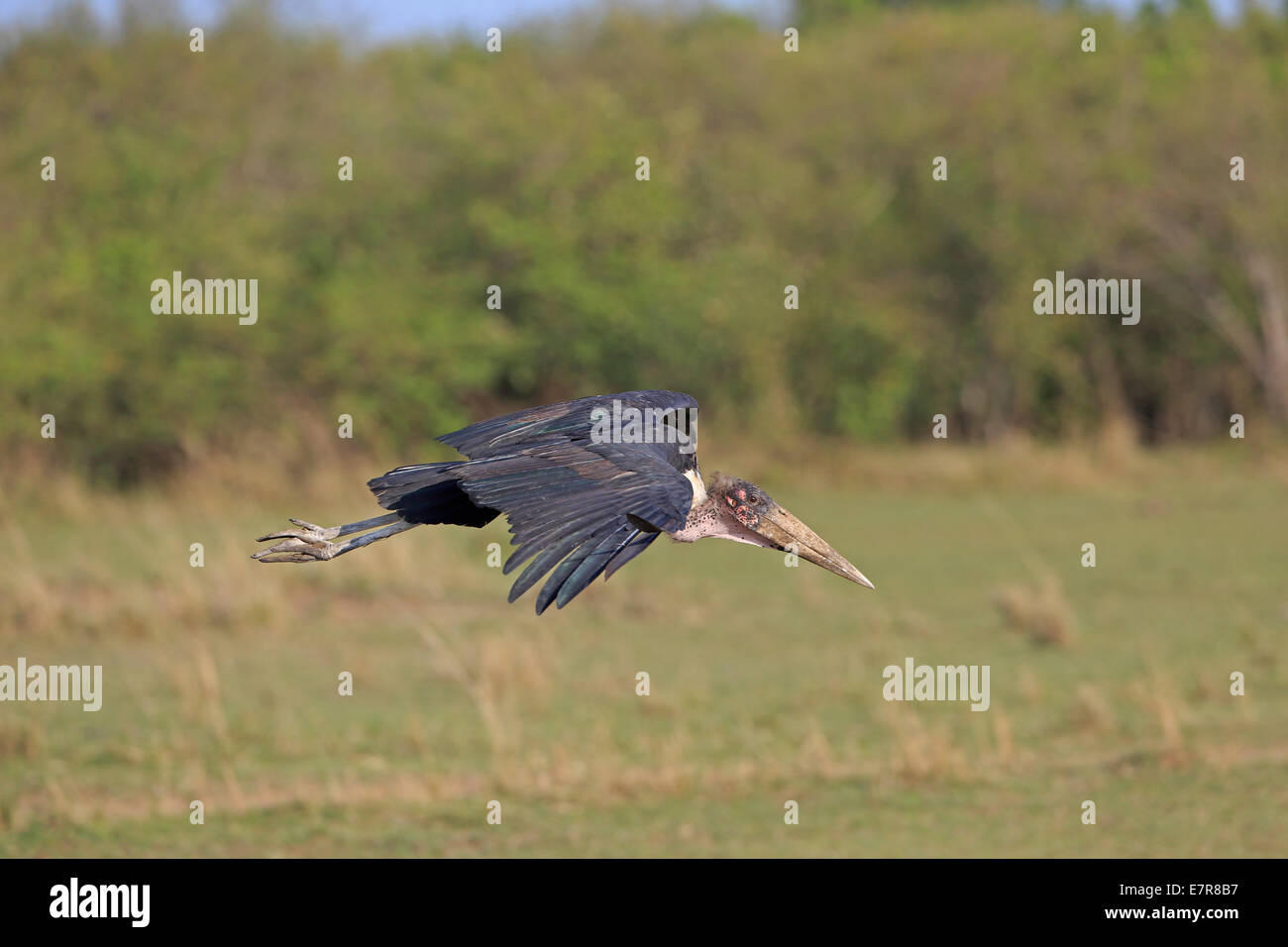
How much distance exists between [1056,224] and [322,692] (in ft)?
50.8

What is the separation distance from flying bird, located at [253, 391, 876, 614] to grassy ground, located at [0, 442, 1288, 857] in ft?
11.8

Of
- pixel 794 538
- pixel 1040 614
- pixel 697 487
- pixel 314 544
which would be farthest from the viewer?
pixel 1040 614

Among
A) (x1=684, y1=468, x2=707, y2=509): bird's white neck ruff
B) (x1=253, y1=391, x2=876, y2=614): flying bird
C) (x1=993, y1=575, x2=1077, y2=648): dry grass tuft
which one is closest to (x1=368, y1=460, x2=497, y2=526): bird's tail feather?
(x1=253, y1=391, x2=876, y2=614): flying bird

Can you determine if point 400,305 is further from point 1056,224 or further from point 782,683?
point 782,683

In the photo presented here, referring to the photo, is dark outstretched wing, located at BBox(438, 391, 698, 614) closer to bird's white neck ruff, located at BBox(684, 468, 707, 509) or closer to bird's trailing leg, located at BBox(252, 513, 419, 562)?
bird's white neck ruff, located at BBox(684, 468, 707, 509)

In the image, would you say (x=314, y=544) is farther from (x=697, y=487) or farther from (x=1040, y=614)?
(x=1040, y=614)

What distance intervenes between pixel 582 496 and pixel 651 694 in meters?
7.31

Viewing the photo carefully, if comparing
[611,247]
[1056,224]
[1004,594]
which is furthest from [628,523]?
[1056,224]

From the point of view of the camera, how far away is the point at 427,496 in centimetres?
579

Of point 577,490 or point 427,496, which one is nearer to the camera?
point 577,490

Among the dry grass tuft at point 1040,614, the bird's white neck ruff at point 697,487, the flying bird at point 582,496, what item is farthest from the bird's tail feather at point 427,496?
the dry grass tuft at point 1040,614

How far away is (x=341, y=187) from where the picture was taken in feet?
81.6

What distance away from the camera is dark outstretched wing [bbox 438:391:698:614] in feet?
15.6

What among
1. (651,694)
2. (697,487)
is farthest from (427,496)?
(651,694)
